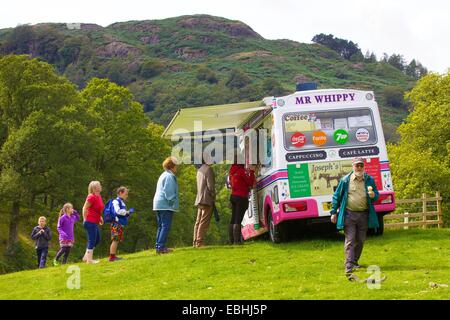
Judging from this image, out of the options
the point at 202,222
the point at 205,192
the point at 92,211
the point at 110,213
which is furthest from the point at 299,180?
the point at 92,211

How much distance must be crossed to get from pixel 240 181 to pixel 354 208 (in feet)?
17.9

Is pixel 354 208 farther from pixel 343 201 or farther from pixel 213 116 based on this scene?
pixel 213 116

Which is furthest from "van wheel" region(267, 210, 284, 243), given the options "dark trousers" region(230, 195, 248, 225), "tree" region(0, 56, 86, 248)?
"tree" region(0, 56, 86, 248)

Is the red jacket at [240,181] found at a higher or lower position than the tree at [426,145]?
lower

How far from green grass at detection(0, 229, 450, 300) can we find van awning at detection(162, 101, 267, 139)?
3.40 metres

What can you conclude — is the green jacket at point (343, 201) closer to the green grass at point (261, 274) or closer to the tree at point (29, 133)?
the green grass at point (261, 274)

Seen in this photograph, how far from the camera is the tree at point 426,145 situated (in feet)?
151

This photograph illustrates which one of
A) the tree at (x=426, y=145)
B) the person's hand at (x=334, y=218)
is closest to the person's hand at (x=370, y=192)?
the person's hand at (x=334, y=218)

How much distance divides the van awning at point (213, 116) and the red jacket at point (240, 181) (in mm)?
1442

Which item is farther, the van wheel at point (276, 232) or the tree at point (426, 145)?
the tree at point (426, 145)

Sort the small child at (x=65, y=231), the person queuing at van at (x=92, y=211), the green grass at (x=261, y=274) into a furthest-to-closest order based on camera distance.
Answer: the small child at (x=65, y=231) < the person queuing at van at (x=92, y=211) < the green grass at (x=261, y=274)

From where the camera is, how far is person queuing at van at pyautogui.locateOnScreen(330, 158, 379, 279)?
1186 centimetres
